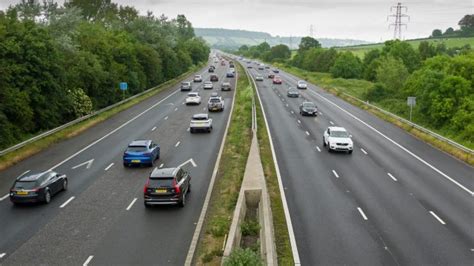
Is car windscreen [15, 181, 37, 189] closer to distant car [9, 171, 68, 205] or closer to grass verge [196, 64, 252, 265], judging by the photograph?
distant car [9, 171, 68, 205]

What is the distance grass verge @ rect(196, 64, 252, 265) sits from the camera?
16.9 metres

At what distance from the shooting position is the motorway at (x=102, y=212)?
16594mm

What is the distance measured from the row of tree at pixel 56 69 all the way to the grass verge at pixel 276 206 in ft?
56.3

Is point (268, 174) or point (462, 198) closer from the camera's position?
point (462, 198)

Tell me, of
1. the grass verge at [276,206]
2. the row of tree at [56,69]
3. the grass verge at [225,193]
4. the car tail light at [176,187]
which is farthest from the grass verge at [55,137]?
the grass verge at [276,206]

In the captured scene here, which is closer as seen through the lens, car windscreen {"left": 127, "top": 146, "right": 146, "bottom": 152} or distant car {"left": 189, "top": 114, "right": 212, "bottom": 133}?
car windscreen {"left": 127, "top": 146, "right": 146, "bottom": 152}

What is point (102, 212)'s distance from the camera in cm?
2084

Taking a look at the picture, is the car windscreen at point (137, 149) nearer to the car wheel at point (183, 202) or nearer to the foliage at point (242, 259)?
the car wheel at point (183, 202)

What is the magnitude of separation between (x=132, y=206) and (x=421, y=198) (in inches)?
518

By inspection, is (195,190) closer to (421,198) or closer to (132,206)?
(132,206)

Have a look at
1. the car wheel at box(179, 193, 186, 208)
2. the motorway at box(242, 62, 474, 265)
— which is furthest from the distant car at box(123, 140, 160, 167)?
the motorway at box(242, 62, 474, 265)

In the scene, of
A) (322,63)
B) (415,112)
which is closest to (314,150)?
(415,112)

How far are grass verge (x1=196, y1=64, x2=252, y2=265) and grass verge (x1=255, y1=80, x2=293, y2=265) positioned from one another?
118cm

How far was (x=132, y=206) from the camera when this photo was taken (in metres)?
21.6
